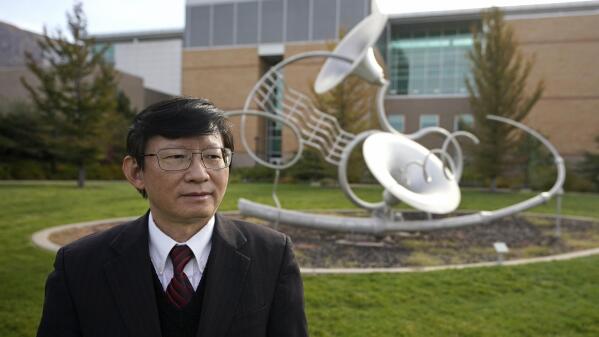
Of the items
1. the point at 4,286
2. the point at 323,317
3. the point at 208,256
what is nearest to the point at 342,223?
the point at 323,317

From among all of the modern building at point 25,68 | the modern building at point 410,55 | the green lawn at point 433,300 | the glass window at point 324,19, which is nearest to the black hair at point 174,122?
the green lawn at point 433,300

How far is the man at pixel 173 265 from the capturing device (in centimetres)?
153

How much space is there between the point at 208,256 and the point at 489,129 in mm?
22563

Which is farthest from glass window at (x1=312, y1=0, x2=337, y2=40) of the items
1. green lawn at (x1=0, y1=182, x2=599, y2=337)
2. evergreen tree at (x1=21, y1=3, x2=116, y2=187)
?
green lawn at (x1=0, y1=182, x2=599, y2=337)

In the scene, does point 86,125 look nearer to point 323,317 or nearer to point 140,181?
point 323,317

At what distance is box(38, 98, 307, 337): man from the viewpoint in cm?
153

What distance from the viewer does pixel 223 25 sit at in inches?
1368

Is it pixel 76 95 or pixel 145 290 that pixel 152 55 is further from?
pixel 145 290

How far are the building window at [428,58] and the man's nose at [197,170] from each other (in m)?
33.6

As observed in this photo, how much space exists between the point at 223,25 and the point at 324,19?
7531mm

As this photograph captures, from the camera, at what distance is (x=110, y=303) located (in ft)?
5.03

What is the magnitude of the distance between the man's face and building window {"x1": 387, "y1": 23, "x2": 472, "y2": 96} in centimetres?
3361

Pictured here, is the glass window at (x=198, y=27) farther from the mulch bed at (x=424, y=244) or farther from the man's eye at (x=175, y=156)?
the man's eye at (x=175, y=156)

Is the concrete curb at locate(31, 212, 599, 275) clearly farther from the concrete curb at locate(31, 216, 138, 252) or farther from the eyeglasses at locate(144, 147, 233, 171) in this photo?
the eyeglasses at locate(144, 147, 233, 171)
